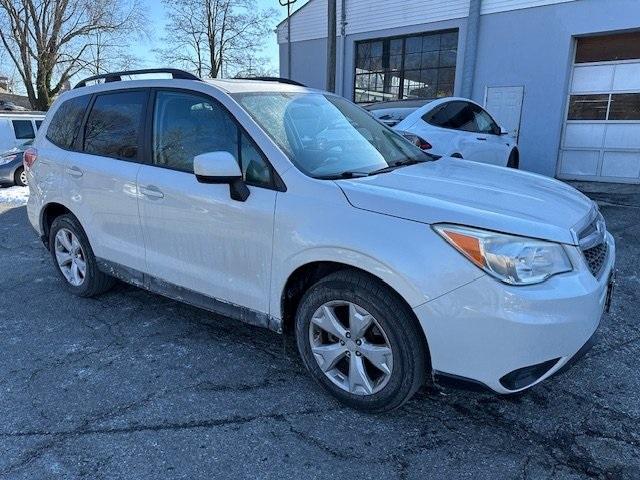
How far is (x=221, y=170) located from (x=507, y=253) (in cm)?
152

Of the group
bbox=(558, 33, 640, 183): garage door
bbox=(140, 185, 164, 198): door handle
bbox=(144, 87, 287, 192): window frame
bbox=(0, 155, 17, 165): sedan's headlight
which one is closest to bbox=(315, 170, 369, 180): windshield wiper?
bbox=(144, 87, 287, 192): window frame

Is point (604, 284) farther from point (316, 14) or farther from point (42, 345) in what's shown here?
point (316, 14)

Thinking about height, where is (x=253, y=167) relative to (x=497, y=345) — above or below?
above

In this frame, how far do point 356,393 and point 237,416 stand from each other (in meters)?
0.64

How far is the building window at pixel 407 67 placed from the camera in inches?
526

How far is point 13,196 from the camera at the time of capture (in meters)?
9.63

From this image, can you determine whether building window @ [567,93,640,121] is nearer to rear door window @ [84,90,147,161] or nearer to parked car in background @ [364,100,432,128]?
parked car in background @ [364,100,432,128]

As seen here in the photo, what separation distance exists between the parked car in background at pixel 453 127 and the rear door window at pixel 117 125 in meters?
3.65

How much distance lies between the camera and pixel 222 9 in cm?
2936

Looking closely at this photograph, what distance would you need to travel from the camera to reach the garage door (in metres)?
11.0

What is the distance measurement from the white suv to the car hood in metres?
0.01

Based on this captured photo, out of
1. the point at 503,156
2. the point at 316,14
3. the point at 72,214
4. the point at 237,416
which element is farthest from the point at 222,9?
the point at 237,416

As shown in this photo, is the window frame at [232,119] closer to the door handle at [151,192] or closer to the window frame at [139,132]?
the window frame at [139,132]

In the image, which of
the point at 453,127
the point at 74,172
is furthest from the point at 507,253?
the point at 453,127
